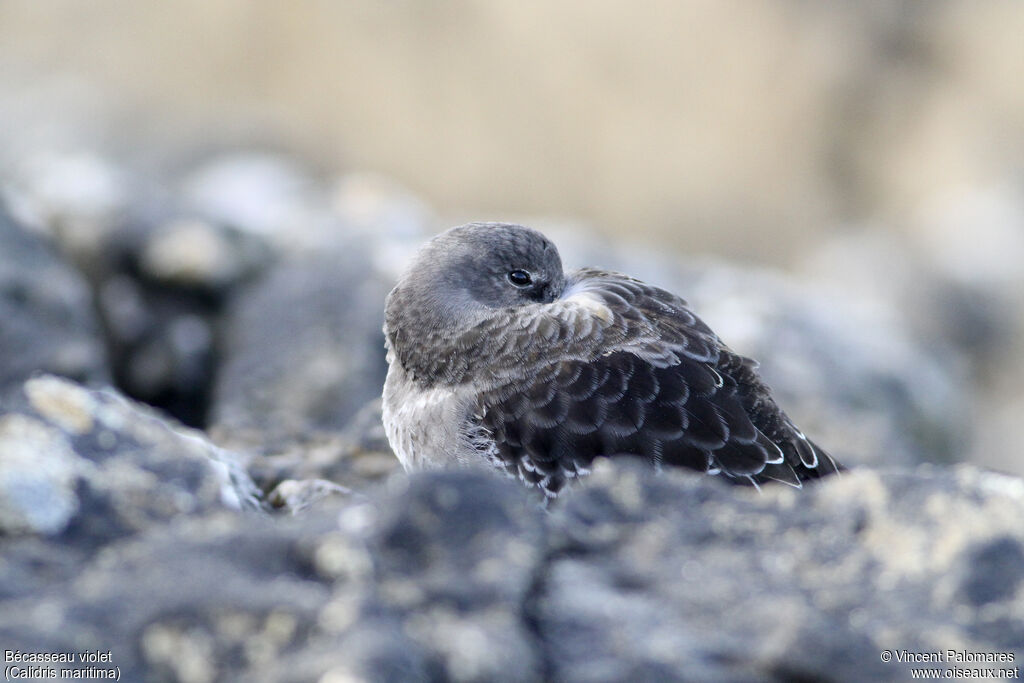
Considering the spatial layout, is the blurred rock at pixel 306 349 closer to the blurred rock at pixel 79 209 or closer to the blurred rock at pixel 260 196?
the blurred rock at pixel 260 196

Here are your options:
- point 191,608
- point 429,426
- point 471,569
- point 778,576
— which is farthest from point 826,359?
point 191,608

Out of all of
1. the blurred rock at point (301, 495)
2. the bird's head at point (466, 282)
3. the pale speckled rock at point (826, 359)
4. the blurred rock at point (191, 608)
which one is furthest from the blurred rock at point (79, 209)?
the blurred rock at point (191, 608)

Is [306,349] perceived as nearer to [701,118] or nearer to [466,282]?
[466,282]

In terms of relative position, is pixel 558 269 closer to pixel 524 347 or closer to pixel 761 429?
pixel 524 347

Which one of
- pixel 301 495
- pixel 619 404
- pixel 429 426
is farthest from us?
pixel 429 426

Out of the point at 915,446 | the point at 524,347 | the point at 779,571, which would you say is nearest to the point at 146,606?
the point at 779,571

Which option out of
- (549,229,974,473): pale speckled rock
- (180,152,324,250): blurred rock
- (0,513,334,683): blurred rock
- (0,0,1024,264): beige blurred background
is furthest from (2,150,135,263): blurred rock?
(0,0,1024,264): beige blurred background
